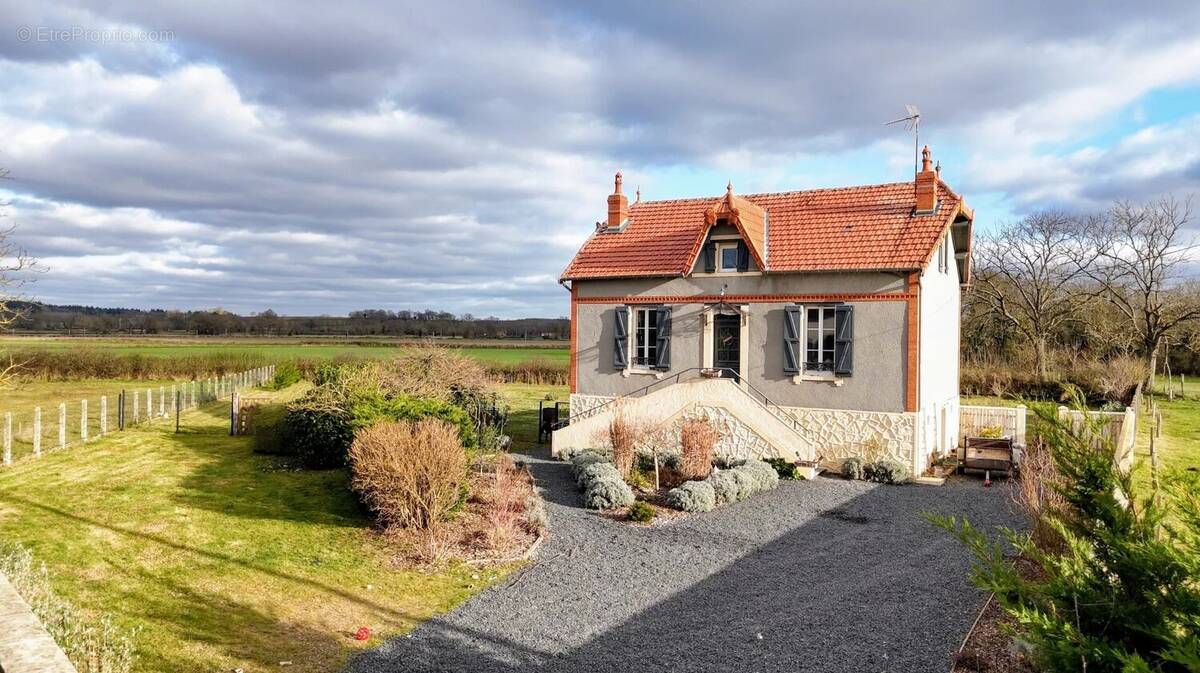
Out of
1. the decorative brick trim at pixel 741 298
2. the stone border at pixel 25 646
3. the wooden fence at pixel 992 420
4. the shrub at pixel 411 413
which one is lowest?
the wooden fence at pixel 992 420

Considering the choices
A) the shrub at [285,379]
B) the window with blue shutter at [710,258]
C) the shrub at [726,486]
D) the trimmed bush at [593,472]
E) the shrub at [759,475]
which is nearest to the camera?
the shrub at [726,486]

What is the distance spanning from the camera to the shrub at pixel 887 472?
1886 centimetres

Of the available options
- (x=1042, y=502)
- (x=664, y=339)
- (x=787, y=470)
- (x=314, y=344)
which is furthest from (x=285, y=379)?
(x=314, y=344)

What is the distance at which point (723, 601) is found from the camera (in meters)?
10.6

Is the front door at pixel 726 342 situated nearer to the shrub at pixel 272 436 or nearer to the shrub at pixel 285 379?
the shrub at pixel 272 436

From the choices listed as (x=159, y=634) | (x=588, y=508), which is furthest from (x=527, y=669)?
(x=588, y=508)

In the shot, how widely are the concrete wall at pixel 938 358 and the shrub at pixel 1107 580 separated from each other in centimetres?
1453

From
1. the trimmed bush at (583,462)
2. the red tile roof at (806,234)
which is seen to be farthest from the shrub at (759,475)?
the red tile roof at (806,234)

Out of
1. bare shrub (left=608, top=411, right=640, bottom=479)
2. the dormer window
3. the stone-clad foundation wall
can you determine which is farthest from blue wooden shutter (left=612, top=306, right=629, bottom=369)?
bare shrub (left=608, top=411, right=640, bottom=479)

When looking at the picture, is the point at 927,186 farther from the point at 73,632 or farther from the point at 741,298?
the point at 73,632

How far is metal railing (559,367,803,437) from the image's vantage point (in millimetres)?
20375

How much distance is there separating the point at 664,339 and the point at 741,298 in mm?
2568

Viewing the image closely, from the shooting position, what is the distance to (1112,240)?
4472 centimetres

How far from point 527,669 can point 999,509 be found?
12193 mm
